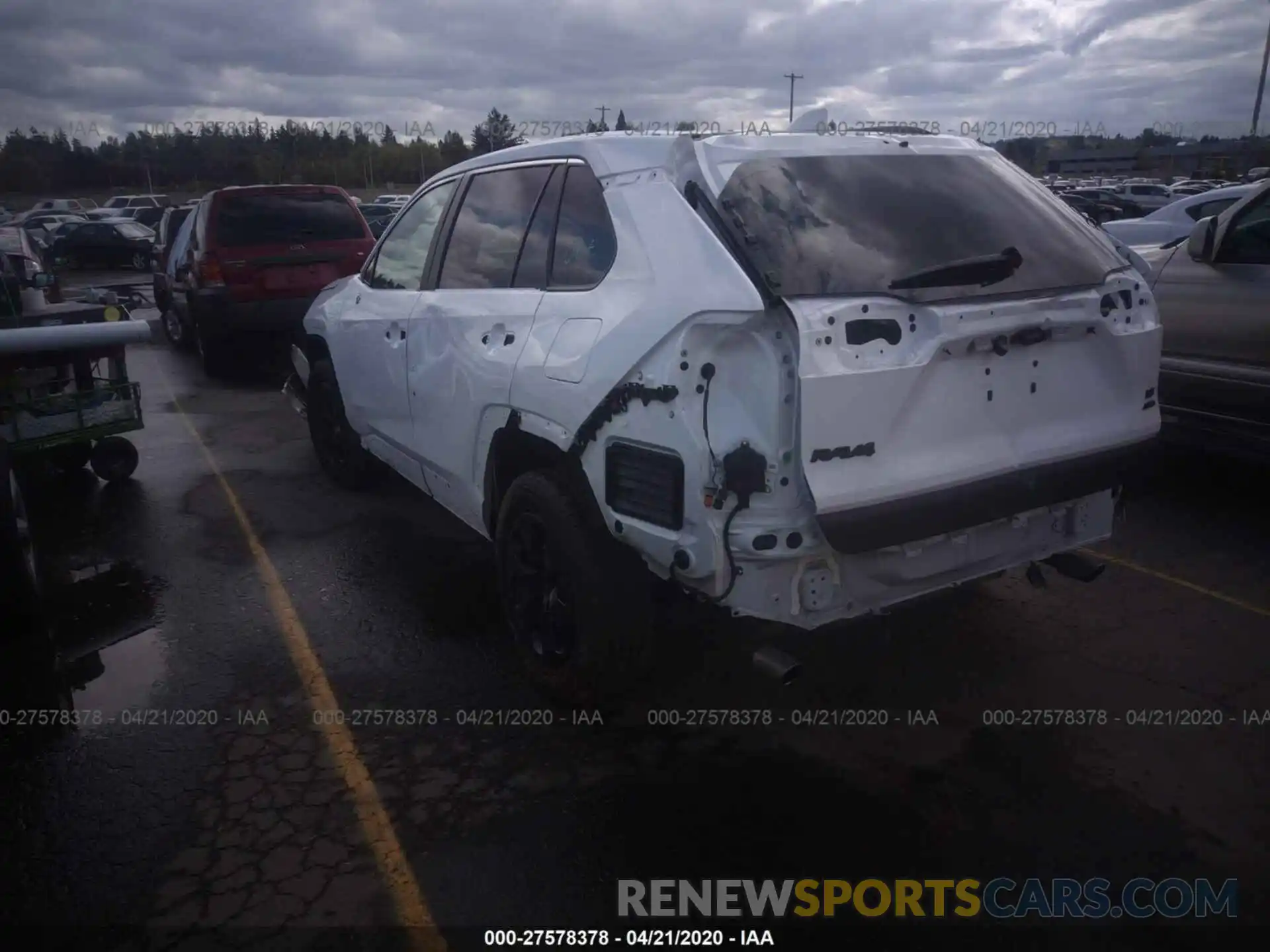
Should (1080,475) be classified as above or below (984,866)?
above

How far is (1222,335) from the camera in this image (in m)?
5.66

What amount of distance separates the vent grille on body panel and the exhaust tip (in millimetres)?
469

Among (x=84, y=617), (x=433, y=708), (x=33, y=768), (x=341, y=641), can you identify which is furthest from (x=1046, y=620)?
(x=84, y=617)

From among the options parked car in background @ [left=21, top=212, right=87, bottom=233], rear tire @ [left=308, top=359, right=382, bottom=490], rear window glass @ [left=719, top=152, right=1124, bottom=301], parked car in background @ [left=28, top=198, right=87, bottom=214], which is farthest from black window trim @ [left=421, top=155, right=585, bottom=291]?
parked car in background @ [left=28, top=198, right=87, bottom=214]

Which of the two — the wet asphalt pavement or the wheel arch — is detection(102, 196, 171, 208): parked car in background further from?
the wheel arch

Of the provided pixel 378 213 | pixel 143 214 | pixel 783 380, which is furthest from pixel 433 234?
pixel 143 214

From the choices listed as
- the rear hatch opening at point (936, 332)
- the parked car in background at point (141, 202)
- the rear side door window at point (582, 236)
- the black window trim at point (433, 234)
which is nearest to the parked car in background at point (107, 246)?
the parked car in background at point (141, 202)

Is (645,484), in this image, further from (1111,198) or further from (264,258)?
(1111,198)

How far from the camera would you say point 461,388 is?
4.20 meters

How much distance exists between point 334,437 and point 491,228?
2.77 meters

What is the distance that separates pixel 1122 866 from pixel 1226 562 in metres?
2.78

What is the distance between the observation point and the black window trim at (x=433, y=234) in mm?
4801

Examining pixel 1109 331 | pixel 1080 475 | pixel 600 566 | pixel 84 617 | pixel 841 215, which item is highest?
pixel 841 215

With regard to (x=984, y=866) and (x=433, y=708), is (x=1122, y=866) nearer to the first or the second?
(x=984, y=866)
